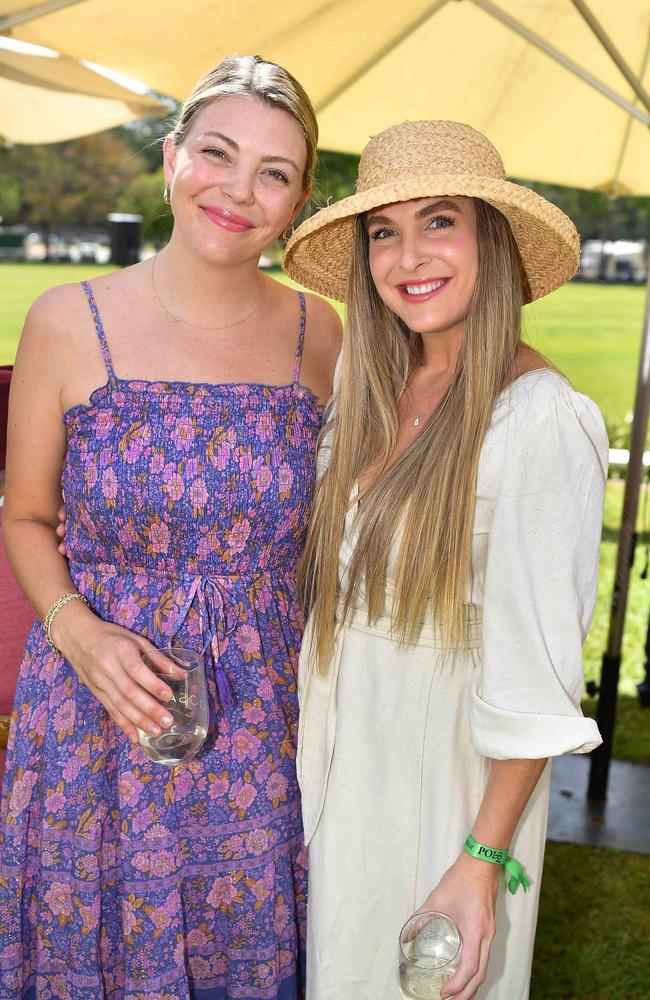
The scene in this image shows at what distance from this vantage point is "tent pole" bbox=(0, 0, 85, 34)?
12.0 feet

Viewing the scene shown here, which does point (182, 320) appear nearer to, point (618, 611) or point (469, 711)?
point (469, 711)

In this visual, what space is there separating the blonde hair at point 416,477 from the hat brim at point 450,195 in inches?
2.3

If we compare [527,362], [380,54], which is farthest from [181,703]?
[380,54]

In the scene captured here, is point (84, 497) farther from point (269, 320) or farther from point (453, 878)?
point (453, 878)

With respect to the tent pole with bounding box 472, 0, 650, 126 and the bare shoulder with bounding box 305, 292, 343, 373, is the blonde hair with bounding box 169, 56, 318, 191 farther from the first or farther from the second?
the tent pole with bounding box 472, 0, 650, 126

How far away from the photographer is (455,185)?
180 centimetres

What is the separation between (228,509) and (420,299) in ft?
1.83

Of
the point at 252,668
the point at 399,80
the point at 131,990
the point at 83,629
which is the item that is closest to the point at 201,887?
the point at 131,990

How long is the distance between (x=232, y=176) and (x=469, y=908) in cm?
142

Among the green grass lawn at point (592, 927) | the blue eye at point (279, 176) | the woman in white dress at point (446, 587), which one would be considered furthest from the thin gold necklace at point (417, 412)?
the green grass lawn at point (592, 927)

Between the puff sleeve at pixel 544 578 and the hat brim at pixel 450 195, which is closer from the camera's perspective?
the puff sleeve at pixel 544 578

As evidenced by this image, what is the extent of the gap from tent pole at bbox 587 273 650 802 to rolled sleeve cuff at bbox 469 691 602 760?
8.57 ft

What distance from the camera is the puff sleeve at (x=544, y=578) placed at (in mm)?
1620

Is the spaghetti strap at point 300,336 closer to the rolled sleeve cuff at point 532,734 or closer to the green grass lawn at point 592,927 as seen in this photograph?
the rolled sleeve cuff at point 532,734
